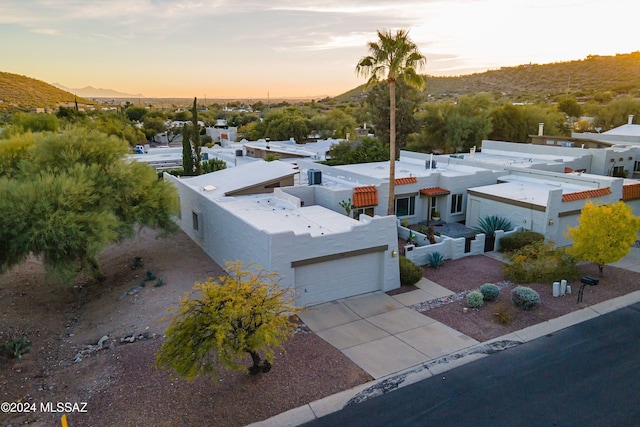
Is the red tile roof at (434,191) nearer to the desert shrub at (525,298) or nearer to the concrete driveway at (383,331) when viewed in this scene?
the concrete driveway at (383,331)

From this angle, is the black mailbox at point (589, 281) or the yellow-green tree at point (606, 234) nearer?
the black mailbox at point (589, 281)

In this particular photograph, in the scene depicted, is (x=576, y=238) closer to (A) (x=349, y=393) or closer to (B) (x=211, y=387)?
(A) (x=349, y=393)

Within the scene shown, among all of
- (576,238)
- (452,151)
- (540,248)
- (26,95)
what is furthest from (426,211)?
(26,95)

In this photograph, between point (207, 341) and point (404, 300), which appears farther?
point (404, 300)

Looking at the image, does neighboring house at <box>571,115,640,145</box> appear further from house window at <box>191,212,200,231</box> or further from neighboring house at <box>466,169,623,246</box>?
house window at <box>191,212,200,231</box>

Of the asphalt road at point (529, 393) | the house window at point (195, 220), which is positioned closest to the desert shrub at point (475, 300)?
the asphalt road at point (529, 393)
